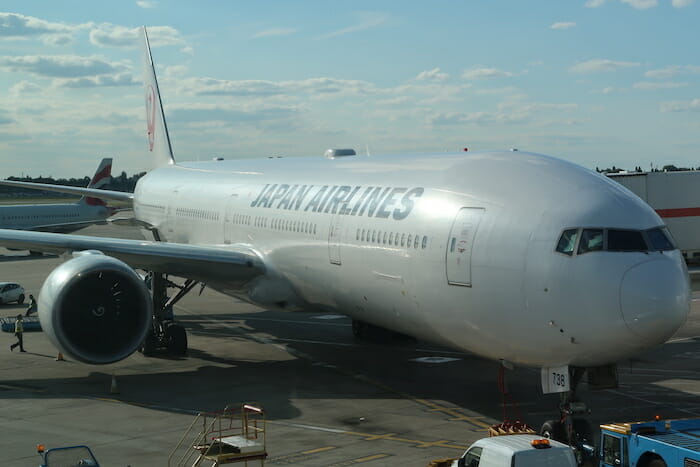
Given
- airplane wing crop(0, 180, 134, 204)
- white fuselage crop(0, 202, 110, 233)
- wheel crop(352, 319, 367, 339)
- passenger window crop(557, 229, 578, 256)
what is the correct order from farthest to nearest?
white fuselage crop(0, 202, 110, 233) < airplane wing crop(0, 180, 134, 204) < wheel crop(352, 319, 367, 339) < passenger window crop(557, 229, 578, 256)

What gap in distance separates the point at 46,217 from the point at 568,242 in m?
61.0

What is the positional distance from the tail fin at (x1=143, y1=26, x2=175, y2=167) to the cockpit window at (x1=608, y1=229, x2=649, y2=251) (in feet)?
94.7

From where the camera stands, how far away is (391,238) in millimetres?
17562

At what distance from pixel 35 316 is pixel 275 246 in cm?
1414

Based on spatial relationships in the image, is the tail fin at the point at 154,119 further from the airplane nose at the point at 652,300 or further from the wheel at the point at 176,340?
the airplane nose at the point at 652,300

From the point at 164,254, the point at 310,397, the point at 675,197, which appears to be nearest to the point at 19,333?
the point at 164,254

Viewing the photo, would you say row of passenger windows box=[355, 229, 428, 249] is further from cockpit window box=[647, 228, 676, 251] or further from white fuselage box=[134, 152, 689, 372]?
cockpit window box=[647, 228, 676, 251]

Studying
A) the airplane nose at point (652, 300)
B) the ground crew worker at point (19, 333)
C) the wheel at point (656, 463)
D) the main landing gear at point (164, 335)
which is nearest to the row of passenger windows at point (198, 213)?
the main landing gear at point (164, 335)

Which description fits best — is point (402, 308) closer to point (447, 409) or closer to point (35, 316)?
point (447, 409)

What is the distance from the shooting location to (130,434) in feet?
55.4

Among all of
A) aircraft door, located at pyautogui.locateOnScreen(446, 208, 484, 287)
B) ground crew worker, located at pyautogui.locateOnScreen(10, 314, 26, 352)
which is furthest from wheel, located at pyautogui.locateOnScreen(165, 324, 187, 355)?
aircraft door, located at pyautogui.locateOnScreen(446, 208, 484, 287)

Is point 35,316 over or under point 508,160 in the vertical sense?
under

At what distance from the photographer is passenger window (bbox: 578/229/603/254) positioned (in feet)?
45.1

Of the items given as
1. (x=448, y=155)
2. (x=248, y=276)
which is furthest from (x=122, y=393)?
(x=448, y=155)
